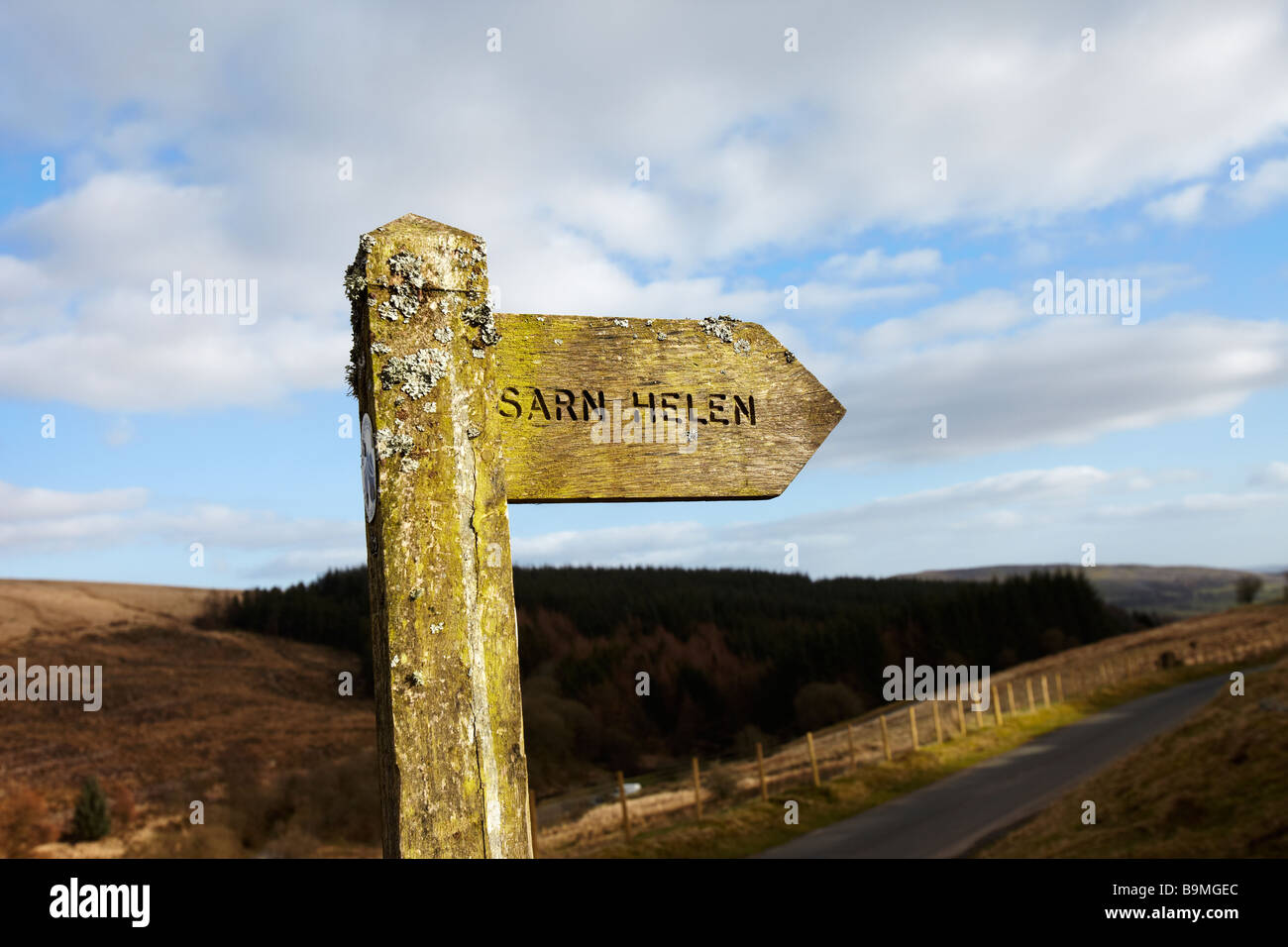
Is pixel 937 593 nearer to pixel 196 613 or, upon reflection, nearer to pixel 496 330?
pixel 196 613

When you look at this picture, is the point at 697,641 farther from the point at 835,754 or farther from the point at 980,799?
the point at 980,799

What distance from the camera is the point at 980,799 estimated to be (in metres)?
17.8

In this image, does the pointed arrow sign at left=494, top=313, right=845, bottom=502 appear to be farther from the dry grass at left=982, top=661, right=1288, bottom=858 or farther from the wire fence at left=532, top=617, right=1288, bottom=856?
the wire fence at left=532, top=617, right=1288, bottom=856

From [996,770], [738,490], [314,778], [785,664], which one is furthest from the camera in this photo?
[785,664]

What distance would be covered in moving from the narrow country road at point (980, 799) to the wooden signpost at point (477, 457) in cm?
1279

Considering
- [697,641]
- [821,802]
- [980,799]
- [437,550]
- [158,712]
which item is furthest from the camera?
[697,641]

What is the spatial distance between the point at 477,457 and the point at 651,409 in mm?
517

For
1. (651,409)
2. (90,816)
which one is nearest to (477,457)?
(651,409)

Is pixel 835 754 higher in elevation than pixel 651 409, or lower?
lower

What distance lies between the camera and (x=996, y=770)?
21109 mm

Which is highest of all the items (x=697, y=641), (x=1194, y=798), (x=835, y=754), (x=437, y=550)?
(x=437, y=550)

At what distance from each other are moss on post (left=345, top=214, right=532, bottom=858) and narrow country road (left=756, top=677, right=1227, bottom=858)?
43.0ft
